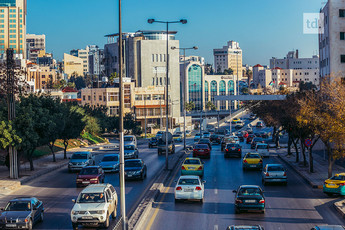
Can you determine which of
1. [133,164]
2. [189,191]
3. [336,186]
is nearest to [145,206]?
[189,191]

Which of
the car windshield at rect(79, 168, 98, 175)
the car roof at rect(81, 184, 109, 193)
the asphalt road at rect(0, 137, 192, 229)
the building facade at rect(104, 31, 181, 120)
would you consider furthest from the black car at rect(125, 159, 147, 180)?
the building facade at rect(104, 31, 181, 120)

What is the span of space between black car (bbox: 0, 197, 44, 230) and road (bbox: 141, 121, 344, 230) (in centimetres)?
441

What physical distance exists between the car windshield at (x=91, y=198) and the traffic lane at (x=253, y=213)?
2326 millimetres

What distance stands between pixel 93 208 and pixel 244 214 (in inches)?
279

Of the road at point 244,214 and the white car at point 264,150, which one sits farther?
the white car at point 264,150

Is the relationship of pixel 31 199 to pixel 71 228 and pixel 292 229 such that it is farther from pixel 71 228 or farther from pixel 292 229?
pixel 292 229

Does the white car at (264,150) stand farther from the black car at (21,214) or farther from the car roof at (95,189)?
the black car at (21,214)

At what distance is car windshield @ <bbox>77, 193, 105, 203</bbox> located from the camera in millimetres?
20969

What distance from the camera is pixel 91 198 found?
829 inches

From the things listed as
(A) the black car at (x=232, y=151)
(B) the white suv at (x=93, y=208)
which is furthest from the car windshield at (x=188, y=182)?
(A) the black car at (x=232, y=151)

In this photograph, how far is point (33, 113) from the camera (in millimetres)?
39281

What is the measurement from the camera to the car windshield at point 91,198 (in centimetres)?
2097

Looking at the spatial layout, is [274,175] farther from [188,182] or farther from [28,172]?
[28,172]

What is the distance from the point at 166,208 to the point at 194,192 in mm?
2004
